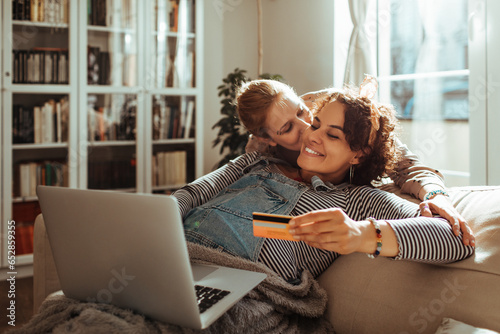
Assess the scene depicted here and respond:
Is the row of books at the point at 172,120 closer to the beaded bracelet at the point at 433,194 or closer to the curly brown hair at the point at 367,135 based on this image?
the curly brown hair at the point at 367,135

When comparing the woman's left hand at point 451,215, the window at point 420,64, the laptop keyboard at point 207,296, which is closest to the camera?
the laptop keyboard at point 207,296

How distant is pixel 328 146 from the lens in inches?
54.9

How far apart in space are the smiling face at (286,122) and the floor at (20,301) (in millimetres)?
1464

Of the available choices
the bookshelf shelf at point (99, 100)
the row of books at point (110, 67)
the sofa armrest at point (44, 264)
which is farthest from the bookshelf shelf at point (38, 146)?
the sofa armrest at point (44, 264)

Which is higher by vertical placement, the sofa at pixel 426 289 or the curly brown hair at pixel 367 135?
the curly brown hair at pixel 367 135

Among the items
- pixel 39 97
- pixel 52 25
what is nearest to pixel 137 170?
pixel 39 97

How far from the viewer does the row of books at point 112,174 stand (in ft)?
10.5

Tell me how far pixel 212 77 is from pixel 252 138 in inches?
88.2

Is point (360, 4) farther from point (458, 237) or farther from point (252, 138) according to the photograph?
point (458, 237)

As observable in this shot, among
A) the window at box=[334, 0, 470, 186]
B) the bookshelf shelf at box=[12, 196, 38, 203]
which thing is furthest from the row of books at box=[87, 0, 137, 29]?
the window at box=[334, 0, 470, 186]

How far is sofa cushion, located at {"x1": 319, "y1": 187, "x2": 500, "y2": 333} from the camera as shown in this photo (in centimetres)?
102

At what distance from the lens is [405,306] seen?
3.59 ft

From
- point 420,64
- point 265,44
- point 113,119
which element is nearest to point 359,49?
point 420,64

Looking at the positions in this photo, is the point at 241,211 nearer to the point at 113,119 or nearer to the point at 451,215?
the point at 451,215
